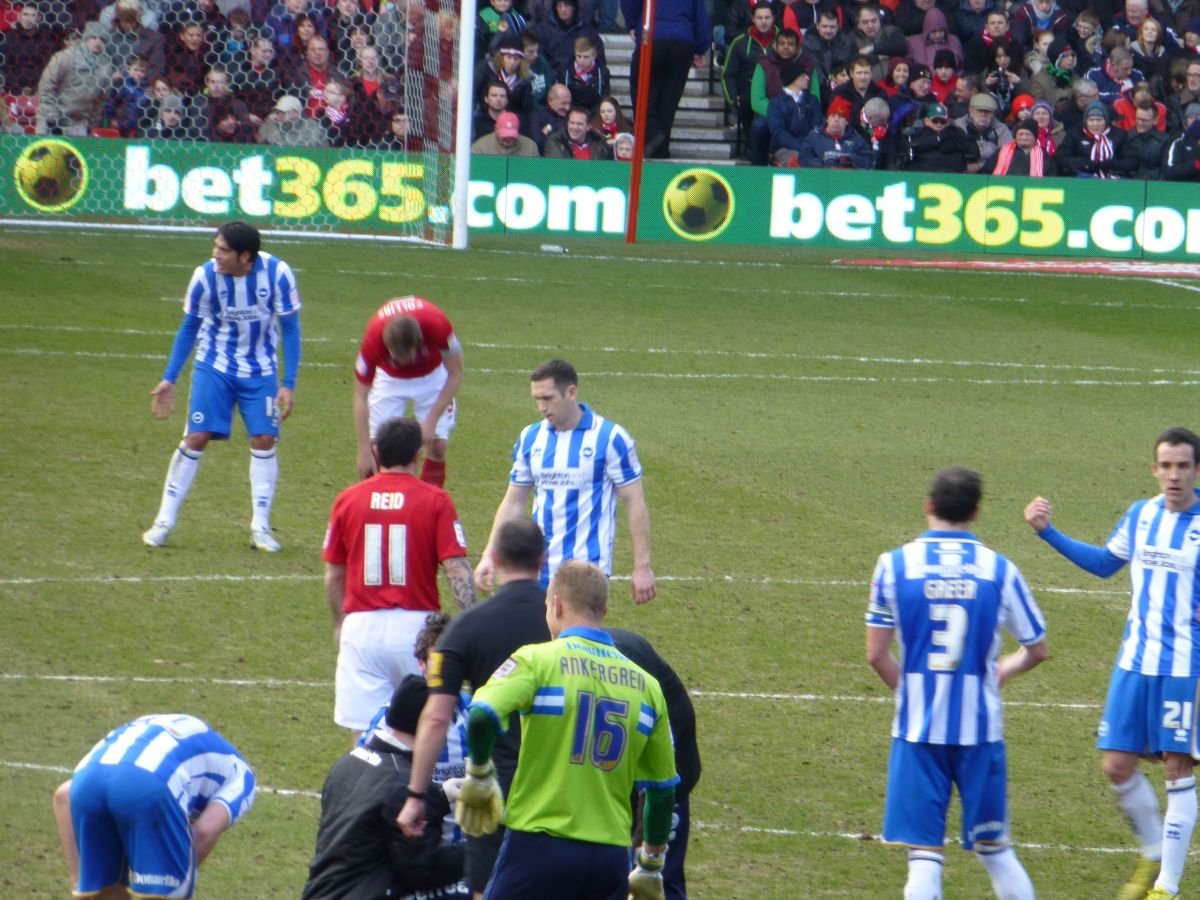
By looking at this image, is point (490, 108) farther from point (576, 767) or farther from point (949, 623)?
point (576, 767)

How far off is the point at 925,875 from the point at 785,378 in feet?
37.9

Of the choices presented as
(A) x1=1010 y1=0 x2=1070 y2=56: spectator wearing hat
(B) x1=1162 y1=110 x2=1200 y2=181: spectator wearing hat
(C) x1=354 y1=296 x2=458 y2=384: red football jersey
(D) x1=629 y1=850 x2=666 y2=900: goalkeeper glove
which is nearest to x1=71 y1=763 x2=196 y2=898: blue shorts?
(D) x1=629 y1=850 x2=666 y2=900: goalkeeper glove

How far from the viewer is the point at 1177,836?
6910mm

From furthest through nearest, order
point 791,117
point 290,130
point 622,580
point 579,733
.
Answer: point 791,117 → point 290,130 → point 622,580 → point 579,733

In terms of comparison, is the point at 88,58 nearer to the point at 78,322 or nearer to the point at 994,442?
the point at 78,322

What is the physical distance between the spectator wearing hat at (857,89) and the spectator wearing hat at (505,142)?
5.22m

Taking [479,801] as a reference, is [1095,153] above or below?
above

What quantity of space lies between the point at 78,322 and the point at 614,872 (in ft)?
46.0

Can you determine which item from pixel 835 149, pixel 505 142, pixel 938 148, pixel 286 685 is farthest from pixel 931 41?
pixel 286 685

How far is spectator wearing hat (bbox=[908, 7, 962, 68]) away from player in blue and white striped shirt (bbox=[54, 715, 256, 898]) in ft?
80.1

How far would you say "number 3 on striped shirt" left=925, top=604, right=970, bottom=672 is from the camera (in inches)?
249

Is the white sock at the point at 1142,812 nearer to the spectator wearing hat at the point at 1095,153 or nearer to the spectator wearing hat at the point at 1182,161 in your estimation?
the spectator wearing hat at the point at 1095,153

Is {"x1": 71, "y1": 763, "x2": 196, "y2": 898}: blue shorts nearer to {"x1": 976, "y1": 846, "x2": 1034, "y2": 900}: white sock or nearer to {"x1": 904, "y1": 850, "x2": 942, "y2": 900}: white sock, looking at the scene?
{"x1": 904, "y1": 850, "x2": 942, "y2": 900}: white sock

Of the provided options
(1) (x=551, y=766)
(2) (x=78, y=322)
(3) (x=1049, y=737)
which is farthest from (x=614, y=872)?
(2) (x=78, y=322)
